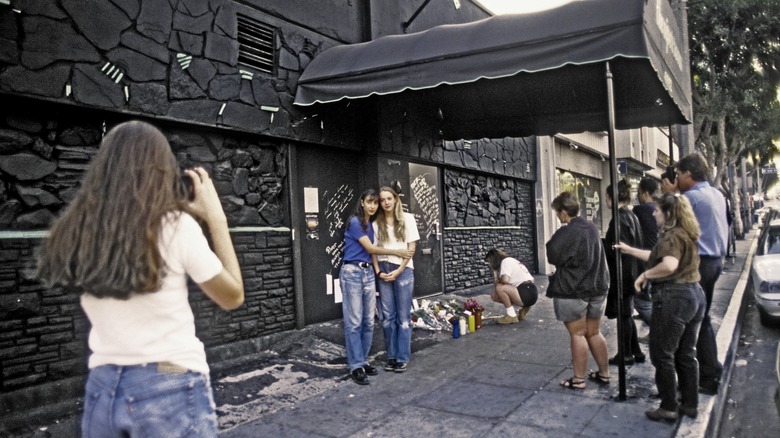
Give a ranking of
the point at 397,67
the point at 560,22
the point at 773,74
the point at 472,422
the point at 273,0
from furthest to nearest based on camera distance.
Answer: the point at 773,74 < the point at 273,0 < the point at 397,67 < the point at 560,22 < the point at 472,422

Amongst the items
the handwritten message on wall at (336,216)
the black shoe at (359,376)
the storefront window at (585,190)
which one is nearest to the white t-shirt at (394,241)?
the black shoe at (359,376)

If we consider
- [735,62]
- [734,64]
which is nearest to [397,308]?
[735,62]

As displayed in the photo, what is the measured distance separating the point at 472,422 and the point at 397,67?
377 centimetres

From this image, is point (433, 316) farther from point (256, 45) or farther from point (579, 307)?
point (256, 45)

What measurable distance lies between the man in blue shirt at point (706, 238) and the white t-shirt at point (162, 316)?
4.17 meters

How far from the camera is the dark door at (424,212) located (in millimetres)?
8797

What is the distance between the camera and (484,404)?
462 cm

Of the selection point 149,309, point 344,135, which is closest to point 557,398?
point 149,309

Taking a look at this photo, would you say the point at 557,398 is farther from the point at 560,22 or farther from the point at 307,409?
the point at 560,22

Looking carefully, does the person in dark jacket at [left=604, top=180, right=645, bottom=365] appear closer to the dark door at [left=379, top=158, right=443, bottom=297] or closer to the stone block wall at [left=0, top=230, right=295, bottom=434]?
the dark door at [left=379, top=158, right=443, bottom=297]

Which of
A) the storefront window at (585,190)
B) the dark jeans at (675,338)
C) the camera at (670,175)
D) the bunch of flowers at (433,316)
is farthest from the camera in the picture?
the storefront window at (585,190)

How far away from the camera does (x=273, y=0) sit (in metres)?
6.69

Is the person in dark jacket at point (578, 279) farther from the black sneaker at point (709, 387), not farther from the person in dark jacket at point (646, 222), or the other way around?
the person in dark jacket at point (646, 222)

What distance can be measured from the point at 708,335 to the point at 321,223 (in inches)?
178
